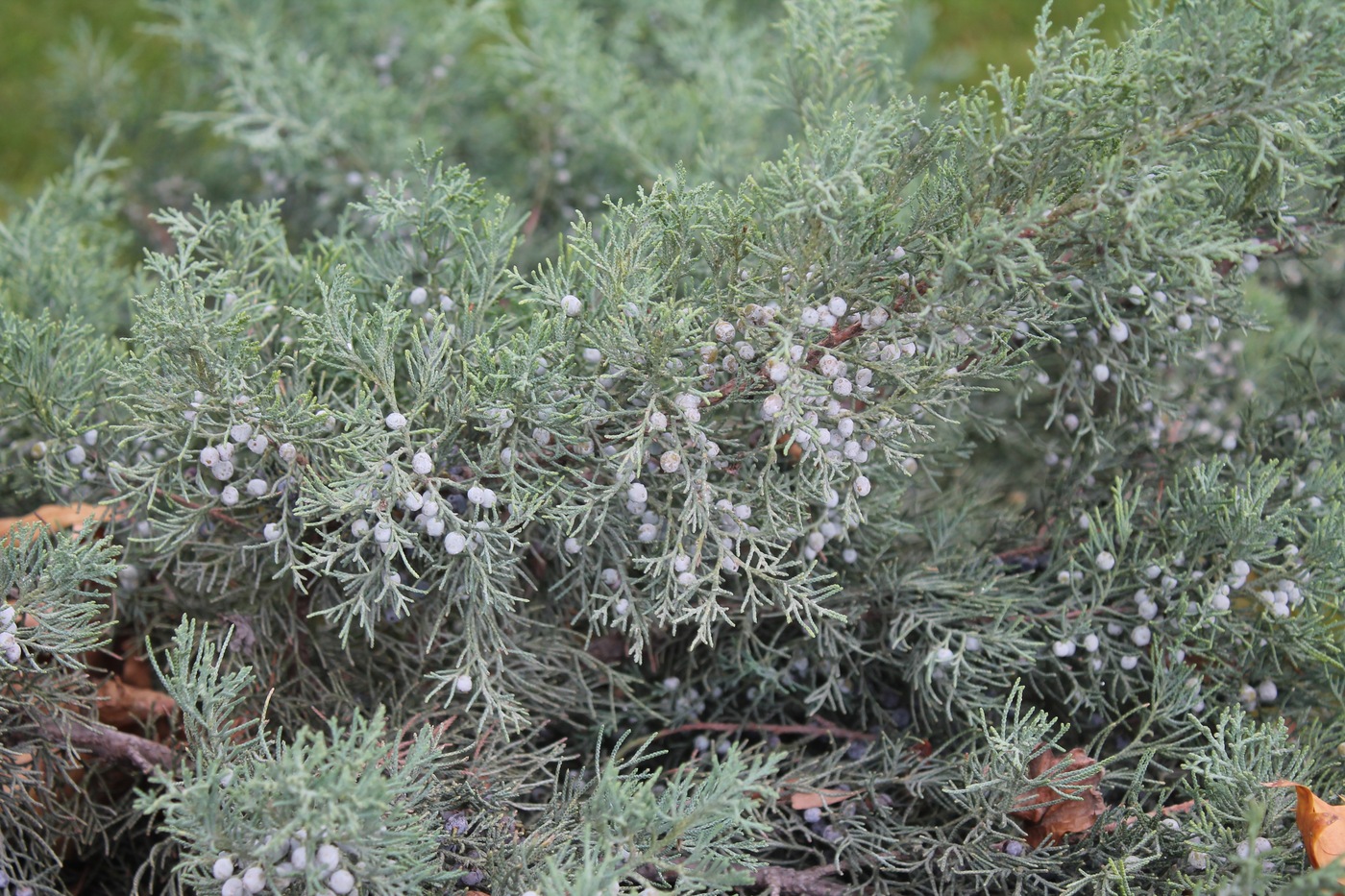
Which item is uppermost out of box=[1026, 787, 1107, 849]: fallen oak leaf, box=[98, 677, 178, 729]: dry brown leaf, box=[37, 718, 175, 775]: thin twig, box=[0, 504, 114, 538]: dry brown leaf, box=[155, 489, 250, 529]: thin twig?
box=[155, 489, 250, 529]: thin twig

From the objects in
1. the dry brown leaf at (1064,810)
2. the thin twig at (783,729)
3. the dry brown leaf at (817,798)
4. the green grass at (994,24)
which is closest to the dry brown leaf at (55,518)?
the thin twig at (783,729)

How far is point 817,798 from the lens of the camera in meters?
1.21

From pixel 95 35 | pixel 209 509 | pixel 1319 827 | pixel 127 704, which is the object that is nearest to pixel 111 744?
pixel 127 704

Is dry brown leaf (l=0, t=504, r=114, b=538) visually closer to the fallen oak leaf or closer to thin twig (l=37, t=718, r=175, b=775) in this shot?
thin twig (l=37, t=718, r=175, b=775)

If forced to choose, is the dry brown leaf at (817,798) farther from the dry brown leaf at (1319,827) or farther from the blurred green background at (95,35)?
the blurred green background at (95,35)

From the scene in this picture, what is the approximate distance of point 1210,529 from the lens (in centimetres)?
118

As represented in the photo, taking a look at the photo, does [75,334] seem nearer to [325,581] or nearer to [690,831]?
[325,581]

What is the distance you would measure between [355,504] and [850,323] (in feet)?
1.67

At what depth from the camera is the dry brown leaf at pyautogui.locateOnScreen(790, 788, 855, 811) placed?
1.19m

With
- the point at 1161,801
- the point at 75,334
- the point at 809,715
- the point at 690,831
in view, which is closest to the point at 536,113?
the point at 75,334

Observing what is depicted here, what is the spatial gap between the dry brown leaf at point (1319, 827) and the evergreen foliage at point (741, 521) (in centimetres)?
2

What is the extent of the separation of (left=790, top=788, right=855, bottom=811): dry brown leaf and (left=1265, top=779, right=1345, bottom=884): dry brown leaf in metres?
0.42

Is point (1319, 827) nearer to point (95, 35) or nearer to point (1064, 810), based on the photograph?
point (1064, 810)

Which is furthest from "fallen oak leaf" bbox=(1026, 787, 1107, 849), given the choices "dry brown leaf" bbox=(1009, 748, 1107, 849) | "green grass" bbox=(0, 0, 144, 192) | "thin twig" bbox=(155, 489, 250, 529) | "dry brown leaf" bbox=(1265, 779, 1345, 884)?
"green grass" bbox=(0, 0, 144, 192)
